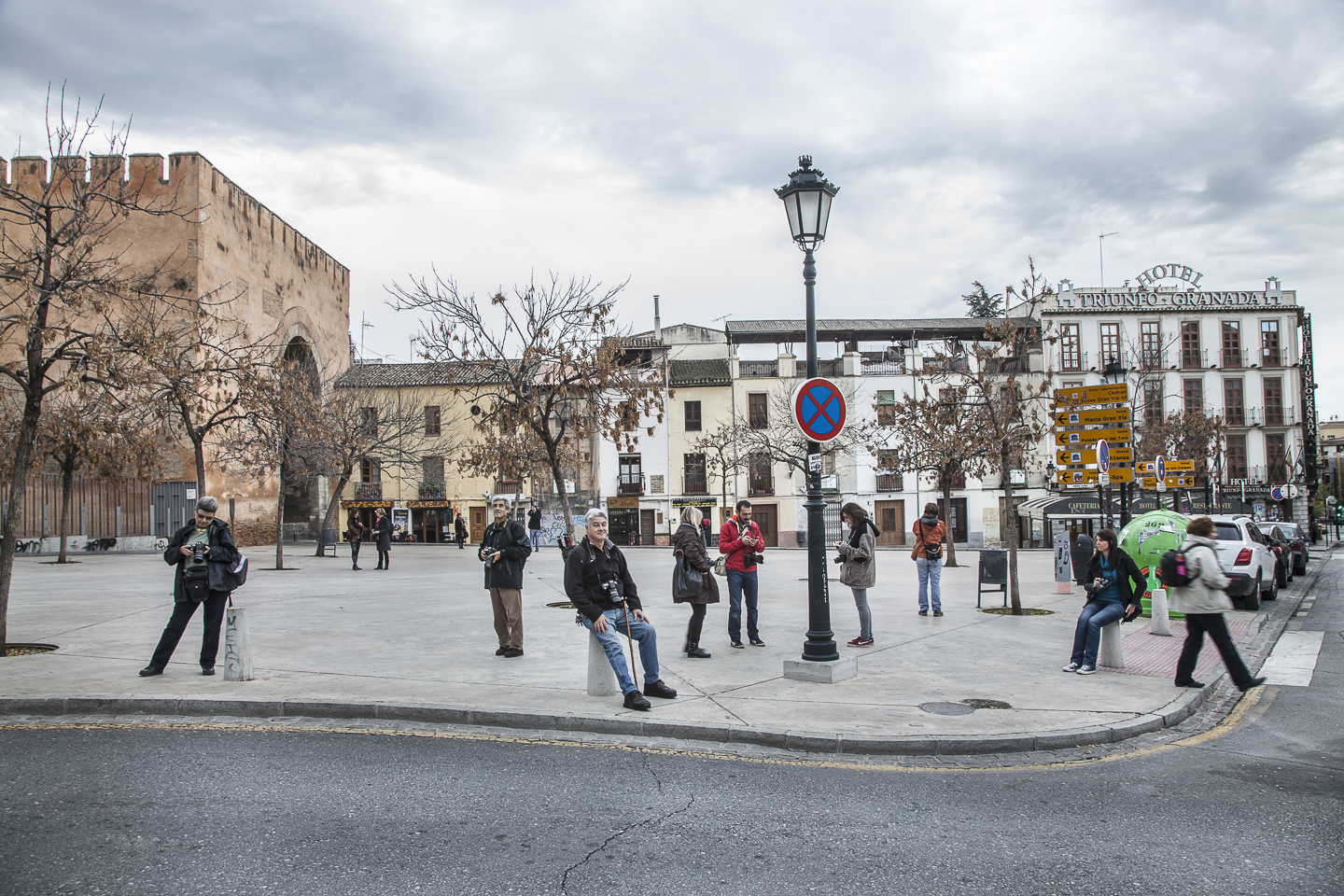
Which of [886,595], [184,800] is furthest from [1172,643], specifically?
[184,800]

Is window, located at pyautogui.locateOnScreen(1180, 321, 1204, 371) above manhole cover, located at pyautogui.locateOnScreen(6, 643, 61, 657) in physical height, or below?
above

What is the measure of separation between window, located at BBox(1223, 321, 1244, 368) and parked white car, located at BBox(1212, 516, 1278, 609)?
4072 centimetres

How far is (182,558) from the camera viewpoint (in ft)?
25.4

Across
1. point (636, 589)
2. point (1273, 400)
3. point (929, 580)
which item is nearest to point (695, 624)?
point (636, 589)

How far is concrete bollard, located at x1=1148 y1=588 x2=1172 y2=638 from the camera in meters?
11.1

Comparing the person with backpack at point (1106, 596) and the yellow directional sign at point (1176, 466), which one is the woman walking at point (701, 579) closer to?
the person with backpack at point (1106, 596)

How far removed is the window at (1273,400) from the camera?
165ft

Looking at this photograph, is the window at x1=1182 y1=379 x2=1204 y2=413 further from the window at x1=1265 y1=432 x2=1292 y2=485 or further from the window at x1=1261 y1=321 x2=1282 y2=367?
the window at x1=1265 y1=432 x2=1292 y2=485

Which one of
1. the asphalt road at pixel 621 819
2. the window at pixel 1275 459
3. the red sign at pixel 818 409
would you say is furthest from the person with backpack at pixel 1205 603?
the window at pixel 1275 459

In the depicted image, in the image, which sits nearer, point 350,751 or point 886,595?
point 350,751

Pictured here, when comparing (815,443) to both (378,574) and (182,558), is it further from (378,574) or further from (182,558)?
(378,574)

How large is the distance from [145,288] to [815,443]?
23.8ft

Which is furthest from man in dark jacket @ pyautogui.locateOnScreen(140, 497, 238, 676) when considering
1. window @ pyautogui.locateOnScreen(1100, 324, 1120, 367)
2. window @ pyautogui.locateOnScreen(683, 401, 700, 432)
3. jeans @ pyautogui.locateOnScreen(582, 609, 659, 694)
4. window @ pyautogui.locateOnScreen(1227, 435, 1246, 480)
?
window @ pyautogui.locateOnScreen(1227, 435, 1246, 480)

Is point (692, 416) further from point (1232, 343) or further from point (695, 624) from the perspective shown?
point (695, 624)
